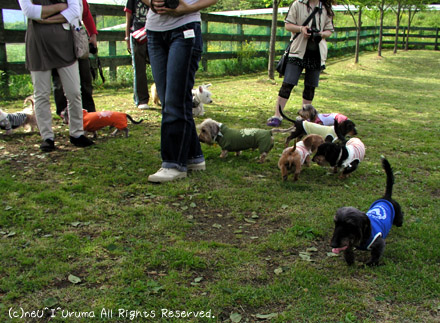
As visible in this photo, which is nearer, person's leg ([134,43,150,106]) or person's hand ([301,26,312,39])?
person's hand ([301,26,312,39])

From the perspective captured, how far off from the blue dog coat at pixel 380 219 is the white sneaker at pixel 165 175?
2.03m

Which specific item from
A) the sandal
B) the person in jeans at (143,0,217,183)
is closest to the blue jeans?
the person in jeans at (143,0,217,183)

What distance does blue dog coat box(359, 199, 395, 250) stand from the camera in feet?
9.06

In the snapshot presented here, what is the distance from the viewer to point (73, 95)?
5.04m

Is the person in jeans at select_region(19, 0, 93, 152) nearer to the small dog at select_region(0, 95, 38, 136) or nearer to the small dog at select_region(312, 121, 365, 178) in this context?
the small dog at select_region(0, 95, 38, 136)

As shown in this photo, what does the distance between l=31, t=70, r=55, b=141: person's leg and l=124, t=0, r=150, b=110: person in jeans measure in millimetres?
2831

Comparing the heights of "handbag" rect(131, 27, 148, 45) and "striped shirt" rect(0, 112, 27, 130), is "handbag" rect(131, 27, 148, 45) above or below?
above

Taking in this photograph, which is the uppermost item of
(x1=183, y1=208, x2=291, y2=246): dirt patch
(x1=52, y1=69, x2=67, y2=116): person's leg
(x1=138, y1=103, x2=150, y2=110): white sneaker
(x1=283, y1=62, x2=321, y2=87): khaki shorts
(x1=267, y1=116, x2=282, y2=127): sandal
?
(x1=283, y1=62, x2=321, y2=87): khaki shorts

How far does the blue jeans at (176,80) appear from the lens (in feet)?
12.8

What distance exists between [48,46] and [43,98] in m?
0.63

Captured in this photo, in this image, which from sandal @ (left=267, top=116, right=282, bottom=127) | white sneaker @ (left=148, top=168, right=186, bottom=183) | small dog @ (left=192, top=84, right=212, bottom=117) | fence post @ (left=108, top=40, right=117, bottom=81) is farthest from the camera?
fence post @ (left=108, top=40, right=117, bottom=81)

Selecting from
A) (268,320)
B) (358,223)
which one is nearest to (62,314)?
(268,320)

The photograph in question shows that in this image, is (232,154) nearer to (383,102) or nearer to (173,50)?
(173,50)

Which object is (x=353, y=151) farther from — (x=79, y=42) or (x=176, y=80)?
(x=79, y=42)
